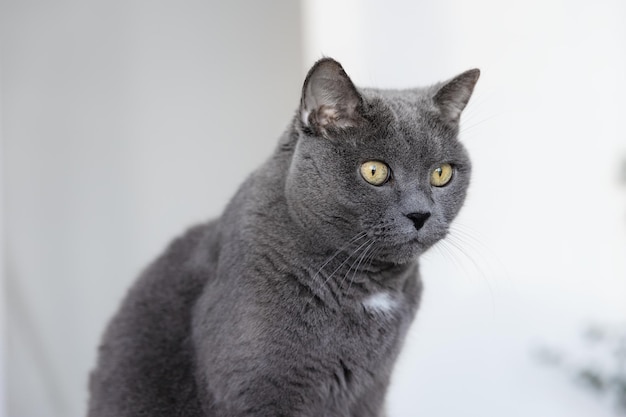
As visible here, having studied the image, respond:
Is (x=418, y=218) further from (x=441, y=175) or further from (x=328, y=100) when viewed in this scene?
(x=328, y=100)

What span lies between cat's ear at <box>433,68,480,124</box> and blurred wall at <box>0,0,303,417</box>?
37.8 inches

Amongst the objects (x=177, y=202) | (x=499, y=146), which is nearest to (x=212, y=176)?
(x=177, y=202)

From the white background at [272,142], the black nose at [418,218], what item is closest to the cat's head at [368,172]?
the black nose at [418,218]

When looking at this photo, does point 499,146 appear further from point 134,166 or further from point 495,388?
point 134,166

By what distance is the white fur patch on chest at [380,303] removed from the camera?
1.05 metres

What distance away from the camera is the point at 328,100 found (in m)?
0.96

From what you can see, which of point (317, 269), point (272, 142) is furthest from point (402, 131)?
point (272, 142)

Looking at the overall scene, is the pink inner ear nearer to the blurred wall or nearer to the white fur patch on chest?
the white fur patch on chest

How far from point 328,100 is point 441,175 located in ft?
0.66

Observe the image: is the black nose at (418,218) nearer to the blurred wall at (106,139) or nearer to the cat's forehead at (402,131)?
the cat's forehead at (402,131)

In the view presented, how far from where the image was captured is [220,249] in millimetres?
1094

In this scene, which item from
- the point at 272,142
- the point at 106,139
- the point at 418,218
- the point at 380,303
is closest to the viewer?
the point at 418,218

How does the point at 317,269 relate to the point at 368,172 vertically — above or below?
below

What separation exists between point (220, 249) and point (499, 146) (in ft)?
2.83
